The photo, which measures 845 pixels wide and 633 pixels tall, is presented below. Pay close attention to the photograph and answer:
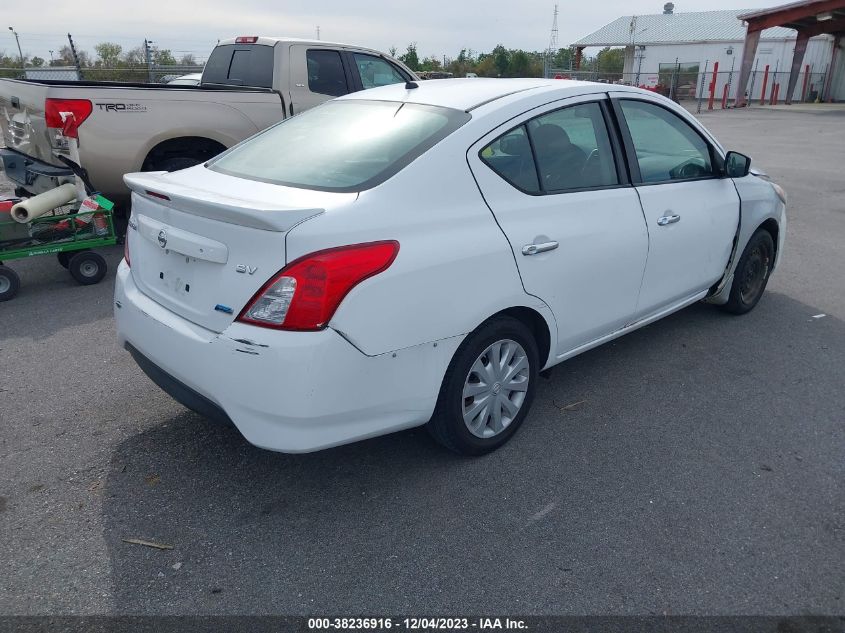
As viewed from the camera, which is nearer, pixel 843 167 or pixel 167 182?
pixel 167 182

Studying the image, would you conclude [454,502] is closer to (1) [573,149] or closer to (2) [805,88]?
(1) [573,149]

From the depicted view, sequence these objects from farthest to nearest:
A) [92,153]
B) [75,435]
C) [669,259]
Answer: [92,153], [669,259], [75,435]

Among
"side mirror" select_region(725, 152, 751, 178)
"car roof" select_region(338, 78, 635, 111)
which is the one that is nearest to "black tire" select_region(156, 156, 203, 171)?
"car roof" select_region(338, 78, 635, 111)

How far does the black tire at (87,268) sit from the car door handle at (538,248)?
440 centimetres

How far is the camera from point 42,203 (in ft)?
18.8

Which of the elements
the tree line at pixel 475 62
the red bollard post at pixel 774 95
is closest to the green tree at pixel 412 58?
the tree line at pixel 475 62

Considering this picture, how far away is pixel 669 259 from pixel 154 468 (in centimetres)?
307

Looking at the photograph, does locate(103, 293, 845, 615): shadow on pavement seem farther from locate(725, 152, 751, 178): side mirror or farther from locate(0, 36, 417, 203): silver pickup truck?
locate(0, 36, 417, 203): silver pickup truck

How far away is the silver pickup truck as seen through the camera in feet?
21.1

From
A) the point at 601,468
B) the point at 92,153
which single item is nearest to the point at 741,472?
the point at 601,468

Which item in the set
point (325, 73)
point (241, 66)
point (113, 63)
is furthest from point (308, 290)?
point (113, 63)

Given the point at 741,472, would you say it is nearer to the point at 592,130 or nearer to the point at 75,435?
the point at 592,130

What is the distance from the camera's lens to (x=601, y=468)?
330cm

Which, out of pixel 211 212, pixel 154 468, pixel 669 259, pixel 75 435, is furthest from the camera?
pixel 669 259
